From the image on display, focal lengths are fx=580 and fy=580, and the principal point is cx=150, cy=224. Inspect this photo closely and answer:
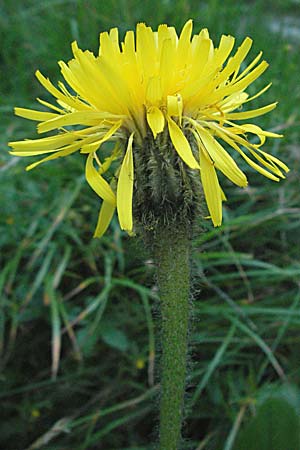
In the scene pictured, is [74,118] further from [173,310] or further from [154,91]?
[173,310]

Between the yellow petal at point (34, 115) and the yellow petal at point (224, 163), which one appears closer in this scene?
the yellow petal at point (224, 163)

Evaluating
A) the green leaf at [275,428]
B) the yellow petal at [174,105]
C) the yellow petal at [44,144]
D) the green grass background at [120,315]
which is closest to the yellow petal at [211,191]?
the yellow petal at [174,105]

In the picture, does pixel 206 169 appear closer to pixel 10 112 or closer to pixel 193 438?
pixel 193 438

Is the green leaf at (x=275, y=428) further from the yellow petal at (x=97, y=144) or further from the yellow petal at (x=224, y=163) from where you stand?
the yellow petal at (x=97, y=144)

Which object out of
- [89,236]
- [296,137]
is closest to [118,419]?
[89,236]

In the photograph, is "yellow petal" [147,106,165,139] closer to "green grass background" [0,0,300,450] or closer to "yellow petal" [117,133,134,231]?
"yellow petal" [117,133,134,231]

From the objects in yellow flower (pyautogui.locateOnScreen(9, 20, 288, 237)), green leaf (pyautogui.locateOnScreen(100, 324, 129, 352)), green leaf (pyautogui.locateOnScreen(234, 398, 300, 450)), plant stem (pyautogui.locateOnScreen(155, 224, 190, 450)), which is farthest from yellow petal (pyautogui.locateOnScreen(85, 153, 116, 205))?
green leaf (pyautogui.locateOnScreen(100, 324, 129, 352))

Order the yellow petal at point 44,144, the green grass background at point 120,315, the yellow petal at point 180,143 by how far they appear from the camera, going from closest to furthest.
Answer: the yellow petal at point 180,143 → the yellow petal at point 44,144 → the green grass background at point 120,315

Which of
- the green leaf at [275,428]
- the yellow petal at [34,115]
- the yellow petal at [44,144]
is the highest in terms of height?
the yellow petal at [34,115]
